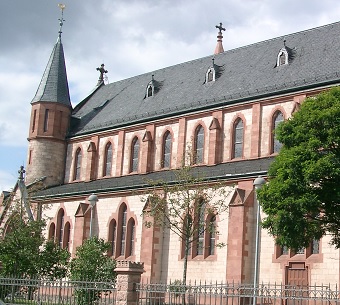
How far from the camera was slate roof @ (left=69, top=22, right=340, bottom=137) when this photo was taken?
1687 inches

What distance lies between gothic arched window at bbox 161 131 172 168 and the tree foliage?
12.3 metres

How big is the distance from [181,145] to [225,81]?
5362 mm

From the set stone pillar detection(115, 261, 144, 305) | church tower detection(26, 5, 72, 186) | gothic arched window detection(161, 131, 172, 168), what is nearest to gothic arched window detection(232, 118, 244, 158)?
gothic arched window detection(161, 131, 172, 168)

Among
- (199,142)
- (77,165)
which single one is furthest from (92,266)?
(77,165)

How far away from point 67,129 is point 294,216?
37443 mm

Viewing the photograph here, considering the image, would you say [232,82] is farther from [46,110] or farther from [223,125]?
[46,110]

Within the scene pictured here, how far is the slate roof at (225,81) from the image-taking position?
42844 mm

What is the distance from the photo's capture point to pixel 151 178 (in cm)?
4847

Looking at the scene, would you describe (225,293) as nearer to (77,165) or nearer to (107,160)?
(107,160)

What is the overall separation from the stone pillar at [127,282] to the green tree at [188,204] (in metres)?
13.3

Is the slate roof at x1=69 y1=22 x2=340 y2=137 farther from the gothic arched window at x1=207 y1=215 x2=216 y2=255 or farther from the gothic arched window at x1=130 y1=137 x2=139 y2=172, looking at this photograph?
the gothic arched window at x1=207 y1=215 x2=216 y2=255

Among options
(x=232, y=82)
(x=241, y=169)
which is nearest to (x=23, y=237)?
(x=241, y=169)

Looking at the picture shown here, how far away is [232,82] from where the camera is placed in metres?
47.8

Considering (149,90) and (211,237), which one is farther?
(149,90)
